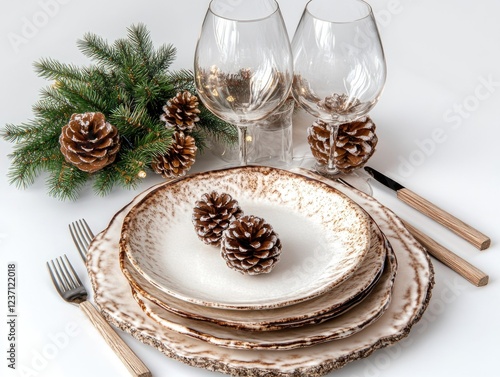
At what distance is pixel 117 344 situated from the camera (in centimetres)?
104

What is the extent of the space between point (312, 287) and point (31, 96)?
0.96 m

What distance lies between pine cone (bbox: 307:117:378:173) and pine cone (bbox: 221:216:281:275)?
1.27 feet

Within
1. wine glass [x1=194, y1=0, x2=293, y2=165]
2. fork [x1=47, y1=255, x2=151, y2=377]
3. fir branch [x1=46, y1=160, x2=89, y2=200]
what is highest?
wine glass [x1=194, y1=0, x2=293, y2=165]

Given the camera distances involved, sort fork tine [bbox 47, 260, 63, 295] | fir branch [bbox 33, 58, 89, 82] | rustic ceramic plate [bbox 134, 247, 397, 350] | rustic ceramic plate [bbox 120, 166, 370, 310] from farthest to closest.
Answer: fir branch [bbox 33, 58, 89, 82] → fork tine [bbox 47, 260, 63, 295] → rustic ceramic plate [bbox 120, 166, 370, 310] → rustic ceramic plate [bbox 134, 247, 397, 350]

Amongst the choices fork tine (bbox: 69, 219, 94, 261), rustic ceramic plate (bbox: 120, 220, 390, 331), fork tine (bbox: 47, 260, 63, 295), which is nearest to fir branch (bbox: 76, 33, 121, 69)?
fork tine (bbox: 69, 219, 94, 261)

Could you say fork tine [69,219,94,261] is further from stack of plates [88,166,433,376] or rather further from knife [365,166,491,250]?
knife [365,166,491,250]

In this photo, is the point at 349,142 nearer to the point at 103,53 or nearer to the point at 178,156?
the point at 178,156

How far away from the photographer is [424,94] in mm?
1743

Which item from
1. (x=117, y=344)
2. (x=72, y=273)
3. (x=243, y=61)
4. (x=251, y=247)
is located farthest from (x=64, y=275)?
(x=243, y=61)

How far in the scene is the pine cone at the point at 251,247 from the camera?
1.08 meters

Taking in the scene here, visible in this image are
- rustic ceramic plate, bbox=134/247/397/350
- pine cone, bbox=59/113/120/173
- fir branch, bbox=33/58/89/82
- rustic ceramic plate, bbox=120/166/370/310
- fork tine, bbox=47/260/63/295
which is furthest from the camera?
fir branch, bbox=33/58/89/82

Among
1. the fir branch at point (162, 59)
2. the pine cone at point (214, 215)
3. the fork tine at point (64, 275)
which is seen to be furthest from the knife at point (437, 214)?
the fork tine at point (64, 275)

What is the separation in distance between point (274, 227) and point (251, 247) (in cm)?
13

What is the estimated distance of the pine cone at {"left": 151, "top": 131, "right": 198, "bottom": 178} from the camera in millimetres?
1417
